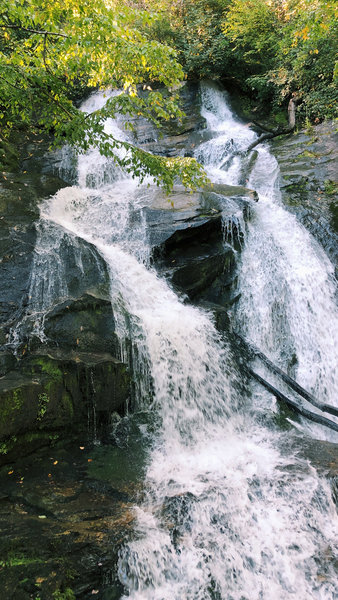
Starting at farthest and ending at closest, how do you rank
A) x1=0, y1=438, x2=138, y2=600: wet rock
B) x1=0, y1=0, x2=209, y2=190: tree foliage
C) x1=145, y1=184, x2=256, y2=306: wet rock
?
x1=145, y1=184, x2=256, y2=306: wet rock < x1=0, y1=0, x2=209, y2=190: tree foliage < x1=0, y1=438, x2=138, y2=600: wet rock

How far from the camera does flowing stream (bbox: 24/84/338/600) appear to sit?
354 centimetres

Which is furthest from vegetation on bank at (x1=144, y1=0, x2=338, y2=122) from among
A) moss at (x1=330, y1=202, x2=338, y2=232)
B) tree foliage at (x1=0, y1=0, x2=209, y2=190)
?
tree foliage at (x1=0, y1=0, x2=209, y2=190)

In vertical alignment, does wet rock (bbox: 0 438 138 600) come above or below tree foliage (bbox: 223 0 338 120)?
below

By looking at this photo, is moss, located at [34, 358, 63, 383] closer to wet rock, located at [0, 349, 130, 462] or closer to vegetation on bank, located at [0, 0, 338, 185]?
wet rock, located at [0, 349, 130, 462]

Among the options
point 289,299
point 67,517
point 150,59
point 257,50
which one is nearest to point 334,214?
point 289,299

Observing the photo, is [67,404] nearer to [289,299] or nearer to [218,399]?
[218,399]

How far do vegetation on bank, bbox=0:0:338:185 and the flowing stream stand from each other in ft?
6.48

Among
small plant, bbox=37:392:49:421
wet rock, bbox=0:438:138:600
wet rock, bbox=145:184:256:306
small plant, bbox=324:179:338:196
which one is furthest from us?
small plant, bbox=324:179:338:196

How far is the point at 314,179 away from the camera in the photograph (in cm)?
1016

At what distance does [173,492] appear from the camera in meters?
4.29

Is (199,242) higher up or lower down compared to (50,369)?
higher up

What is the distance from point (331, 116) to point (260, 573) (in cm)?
1337

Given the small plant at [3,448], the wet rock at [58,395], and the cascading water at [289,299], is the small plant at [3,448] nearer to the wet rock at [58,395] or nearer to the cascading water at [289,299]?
the wet rock at [58,395]

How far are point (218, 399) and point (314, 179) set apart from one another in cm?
Result: 727
